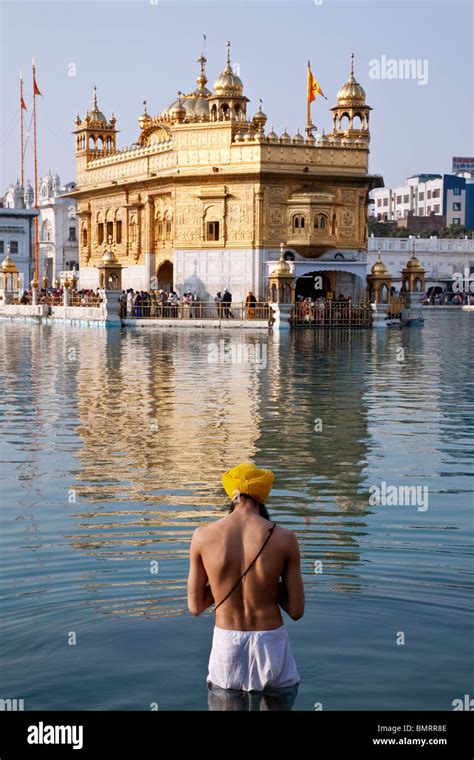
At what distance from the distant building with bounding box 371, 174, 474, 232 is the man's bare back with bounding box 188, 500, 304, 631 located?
349ft

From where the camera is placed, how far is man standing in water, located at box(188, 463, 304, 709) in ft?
15.7

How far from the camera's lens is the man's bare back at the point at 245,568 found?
15.7 feet

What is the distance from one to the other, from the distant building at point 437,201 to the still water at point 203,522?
92436mm

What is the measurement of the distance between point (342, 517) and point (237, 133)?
3742cm

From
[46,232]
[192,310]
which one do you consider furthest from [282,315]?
[46,232]

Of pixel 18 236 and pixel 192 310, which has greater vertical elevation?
pixel 18 236

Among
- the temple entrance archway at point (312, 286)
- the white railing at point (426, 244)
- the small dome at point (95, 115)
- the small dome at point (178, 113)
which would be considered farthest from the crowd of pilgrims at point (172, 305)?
the white railing at point (426, 244)

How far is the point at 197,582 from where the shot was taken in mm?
4891

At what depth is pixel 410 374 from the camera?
75.4ft

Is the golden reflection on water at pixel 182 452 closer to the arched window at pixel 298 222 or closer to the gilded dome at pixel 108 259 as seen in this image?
the gilded dome at pixel 108 259

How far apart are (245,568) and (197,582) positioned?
0.77 ft

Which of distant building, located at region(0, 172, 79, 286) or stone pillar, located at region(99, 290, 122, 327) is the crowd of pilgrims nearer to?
stone pillar, located at region(99, 290, 122, 327)

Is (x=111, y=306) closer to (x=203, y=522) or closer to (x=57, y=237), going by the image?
(x=203, y=522)
